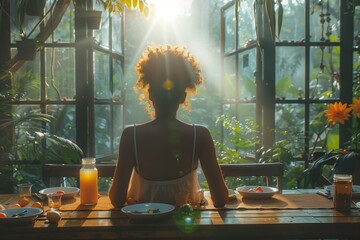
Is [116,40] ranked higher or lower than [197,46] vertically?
lower

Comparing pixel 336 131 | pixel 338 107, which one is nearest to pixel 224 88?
pixel 336 131

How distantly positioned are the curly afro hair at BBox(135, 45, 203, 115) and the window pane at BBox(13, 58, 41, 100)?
1.47m

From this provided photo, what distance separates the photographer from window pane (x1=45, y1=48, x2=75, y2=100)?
3172mm

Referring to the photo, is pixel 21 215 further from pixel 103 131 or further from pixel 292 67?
pixel 292 67

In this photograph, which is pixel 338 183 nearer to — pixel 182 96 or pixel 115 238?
pixel 182 96

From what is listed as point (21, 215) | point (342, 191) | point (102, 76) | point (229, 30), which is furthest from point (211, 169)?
point (229, 30)

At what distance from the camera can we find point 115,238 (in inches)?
58.1

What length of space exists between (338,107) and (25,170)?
2070 millimetres

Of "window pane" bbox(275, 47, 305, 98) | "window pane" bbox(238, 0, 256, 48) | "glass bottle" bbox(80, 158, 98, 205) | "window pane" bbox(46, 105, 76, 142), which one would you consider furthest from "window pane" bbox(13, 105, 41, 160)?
"window pane" bbox(275, 47, 305, 98)

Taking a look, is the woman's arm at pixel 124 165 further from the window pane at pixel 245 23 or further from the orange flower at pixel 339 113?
the window pane at pixel 245 23

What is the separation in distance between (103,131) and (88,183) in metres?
1.49

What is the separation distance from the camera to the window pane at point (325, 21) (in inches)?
131

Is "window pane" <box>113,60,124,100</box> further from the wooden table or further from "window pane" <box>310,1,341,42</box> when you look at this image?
the wooden table

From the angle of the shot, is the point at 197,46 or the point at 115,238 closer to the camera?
the point at 115,238
